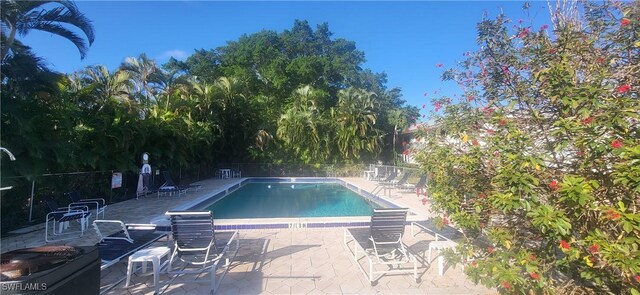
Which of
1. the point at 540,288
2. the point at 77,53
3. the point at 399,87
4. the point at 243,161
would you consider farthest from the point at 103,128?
the point at 399,87

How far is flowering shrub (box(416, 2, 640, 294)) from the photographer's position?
2.20 m

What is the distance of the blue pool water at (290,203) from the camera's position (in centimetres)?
1161

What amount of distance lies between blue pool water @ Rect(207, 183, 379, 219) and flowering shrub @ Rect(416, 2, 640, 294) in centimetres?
784

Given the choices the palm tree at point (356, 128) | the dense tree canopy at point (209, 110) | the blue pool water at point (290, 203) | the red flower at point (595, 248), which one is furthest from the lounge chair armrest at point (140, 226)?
the palm tree at point (356, 128)

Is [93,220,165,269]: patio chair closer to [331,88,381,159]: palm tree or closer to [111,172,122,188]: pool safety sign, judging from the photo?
[111,172,122,188]: pool safety sign

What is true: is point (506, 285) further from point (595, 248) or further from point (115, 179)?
point (115, 179)

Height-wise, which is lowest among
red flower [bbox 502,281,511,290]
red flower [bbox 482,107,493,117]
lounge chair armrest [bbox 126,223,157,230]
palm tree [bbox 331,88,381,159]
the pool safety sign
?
lounge chair armrest [bbox 126,223,157,230]

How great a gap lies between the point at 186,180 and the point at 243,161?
562 cm

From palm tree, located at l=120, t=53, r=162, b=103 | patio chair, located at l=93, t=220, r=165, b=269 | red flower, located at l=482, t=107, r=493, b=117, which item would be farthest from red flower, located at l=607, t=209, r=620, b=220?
Answer: palm tree, located at l=120, t=53, r=162, b=103

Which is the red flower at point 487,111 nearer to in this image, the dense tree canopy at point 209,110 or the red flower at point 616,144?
the red flower at point 616,144

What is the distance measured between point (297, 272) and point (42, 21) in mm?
9246

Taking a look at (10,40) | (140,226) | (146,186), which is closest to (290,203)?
(146,186)

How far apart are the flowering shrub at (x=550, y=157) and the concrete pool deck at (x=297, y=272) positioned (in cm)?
123

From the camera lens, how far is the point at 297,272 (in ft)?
15.7
